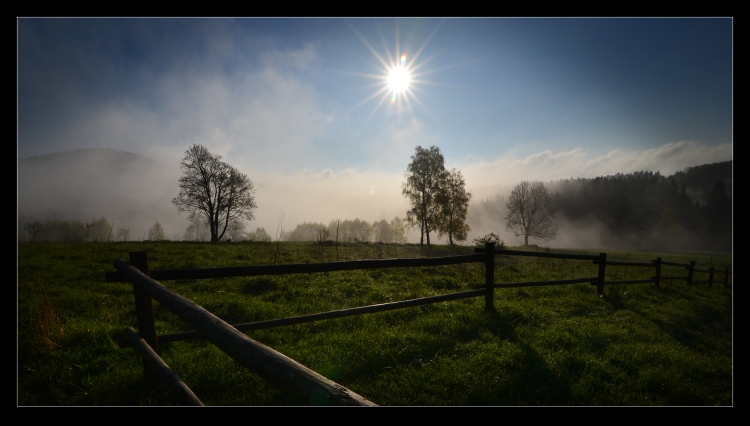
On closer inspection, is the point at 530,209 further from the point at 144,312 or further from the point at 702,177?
the point at 702,177

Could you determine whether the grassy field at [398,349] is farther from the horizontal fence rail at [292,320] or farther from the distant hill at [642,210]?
the distant hill at [642,210]

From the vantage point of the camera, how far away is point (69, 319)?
5109mm

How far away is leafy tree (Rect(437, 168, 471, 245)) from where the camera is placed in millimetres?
34438

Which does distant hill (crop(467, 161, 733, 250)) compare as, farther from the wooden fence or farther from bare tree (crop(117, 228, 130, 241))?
bare tree (crop(117, 228, 130, 241))

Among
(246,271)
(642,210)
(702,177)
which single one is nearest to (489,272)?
(246,271)

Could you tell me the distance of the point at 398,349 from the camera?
174 inches

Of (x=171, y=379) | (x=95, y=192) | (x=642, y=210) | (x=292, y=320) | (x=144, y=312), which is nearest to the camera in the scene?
(x=171, y=379)

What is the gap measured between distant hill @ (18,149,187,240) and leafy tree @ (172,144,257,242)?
72983mm

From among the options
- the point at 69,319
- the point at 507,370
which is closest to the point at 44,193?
the point at 69,319

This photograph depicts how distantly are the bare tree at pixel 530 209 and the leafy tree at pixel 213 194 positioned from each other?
44776mm

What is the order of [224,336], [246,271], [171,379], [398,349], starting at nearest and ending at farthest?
[224,336], [171,379], [246,271], [398,349]

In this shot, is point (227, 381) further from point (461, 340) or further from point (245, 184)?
point (245, 184)

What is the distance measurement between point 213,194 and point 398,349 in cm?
3164

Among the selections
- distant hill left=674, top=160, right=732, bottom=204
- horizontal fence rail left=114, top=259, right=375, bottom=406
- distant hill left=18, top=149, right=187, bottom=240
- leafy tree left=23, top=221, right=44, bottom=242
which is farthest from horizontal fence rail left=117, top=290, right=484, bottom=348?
distant hill left=674, top=160, right=732, bottom=204
